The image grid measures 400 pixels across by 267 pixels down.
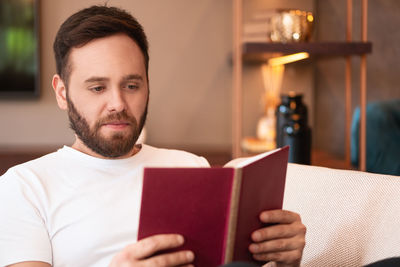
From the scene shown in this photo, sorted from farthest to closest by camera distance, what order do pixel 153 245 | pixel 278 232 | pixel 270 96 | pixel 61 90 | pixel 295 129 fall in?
pixel 270 96 < pixel 295 129 < pixel 61 90 < pixel 278 232 < pixel 153 245

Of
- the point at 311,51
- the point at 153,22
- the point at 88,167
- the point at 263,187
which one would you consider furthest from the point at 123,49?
the point at 153,22

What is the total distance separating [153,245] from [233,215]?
0.14 metres

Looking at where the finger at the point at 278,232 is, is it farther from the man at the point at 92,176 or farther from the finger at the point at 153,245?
the finger at the point at 153,245

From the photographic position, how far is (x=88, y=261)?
3.58 ft

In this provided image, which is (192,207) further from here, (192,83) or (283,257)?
(192,83)

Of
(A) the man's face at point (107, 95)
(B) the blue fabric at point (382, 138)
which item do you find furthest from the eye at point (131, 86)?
(B) the blue fabric at point (382, 138)

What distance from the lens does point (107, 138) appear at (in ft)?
3.71

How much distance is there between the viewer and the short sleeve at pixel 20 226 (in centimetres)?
101

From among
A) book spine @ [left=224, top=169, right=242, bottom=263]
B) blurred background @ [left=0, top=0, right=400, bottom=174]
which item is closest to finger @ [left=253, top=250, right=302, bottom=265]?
book spine @ [left=224, top=169, right=242, bottom=263]

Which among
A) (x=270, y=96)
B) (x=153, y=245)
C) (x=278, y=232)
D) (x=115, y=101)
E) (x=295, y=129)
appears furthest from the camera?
(x=270, y=96)

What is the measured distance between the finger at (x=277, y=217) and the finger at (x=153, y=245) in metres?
0.19

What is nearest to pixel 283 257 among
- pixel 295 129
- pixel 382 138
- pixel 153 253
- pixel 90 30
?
pixel 153 253

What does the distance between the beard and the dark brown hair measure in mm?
118

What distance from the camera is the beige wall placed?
3641 millimetres
